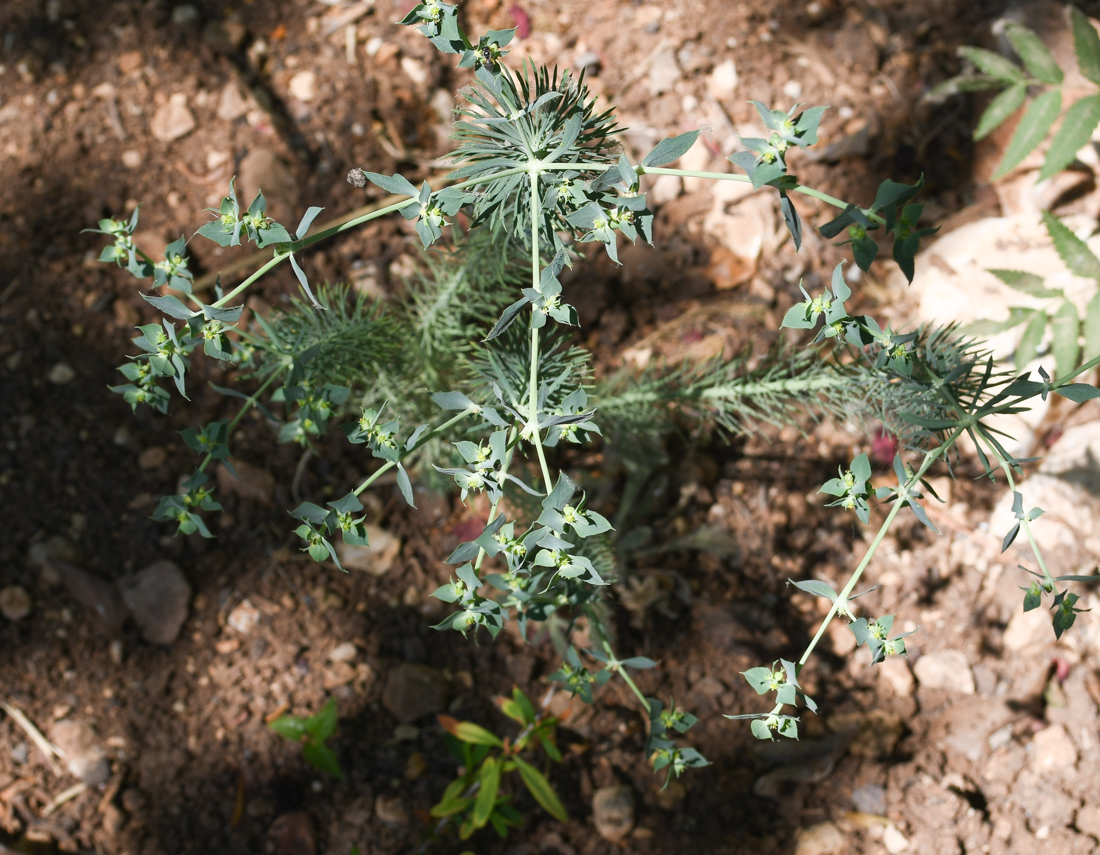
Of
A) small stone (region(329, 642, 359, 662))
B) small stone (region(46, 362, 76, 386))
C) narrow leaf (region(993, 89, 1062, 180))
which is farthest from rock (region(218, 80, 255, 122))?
narrow leaf (region(993, 89, 1062, 180))

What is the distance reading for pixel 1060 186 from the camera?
8.59 ft

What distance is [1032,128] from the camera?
2.19m

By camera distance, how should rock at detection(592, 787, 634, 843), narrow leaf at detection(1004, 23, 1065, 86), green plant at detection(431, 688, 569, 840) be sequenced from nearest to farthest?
green plant at detection(431, 688, 569, 840), rock at detection(592, 787, 634, 843), narrow leaf at detection(1004, 23, 1065, 86)

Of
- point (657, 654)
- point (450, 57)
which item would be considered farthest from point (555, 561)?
point (450, 57)

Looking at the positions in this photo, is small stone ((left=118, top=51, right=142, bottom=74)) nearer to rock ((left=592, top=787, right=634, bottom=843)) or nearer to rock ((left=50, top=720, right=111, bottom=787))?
rock ((left=50, top=720, right=111, bottom=787))

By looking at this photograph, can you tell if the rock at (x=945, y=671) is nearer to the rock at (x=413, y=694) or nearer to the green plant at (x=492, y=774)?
the green plant at (x=492, y=774)

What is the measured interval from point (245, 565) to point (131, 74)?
5.75 feet

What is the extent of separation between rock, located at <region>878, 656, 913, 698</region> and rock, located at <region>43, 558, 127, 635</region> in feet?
7.13

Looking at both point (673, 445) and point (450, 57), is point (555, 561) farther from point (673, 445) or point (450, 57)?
point (450, 57)

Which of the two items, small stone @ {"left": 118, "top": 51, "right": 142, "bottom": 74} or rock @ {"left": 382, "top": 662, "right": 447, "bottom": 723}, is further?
small stone @ {"left": 118, "top": 51, "right": 142, "bottom": 74}

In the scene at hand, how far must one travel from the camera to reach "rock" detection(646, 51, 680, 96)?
9.23 feet

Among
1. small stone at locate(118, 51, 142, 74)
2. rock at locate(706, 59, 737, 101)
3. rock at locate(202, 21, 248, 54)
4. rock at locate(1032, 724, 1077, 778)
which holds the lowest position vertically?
rock at locate(1032, 724, 1077, 778)

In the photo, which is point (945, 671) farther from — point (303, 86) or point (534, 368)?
point (303, 86)

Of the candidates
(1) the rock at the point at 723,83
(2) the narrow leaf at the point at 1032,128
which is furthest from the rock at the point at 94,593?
(2) the narrow leaf at the point at 1032,128
